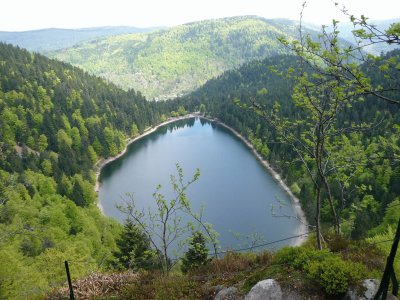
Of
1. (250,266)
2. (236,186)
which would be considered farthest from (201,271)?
(236,186)

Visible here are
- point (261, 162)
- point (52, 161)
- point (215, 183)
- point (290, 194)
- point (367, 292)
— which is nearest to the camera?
point (367, 292)

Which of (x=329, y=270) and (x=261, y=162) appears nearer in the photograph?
(x=329, y=270)

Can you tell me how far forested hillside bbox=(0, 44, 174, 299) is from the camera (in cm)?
3189

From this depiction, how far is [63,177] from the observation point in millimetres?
89375

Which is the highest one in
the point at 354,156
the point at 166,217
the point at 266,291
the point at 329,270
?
the point at 354,156

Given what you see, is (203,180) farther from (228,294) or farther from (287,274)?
(287,274)

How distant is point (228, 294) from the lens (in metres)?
13.0

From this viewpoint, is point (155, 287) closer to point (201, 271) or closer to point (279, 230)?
point (201, 271)

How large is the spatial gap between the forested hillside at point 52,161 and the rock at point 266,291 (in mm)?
10078

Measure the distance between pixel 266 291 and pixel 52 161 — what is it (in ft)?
313

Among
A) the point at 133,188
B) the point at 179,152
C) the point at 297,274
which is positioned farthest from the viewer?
the point at 179,152

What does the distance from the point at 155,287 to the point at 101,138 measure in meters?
121

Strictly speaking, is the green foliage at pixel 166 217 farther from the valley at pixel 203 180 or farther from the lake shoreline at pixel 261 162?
the lake shoreline at pixel 261 162

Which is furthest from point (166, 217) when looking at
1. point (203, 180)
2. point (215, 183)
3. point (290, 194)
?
point (203, 180)
